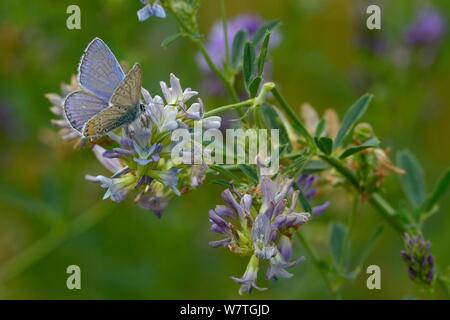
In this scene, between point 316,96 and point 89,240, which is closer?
point 89,240

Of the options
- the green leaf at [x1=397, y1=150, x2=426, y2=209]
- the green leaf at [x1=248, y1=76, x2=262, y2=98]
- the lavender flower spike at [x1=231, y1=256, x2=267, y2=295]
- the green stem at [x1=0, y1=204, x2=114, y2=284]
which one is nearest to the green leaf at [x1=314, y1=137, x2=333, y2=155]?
the green leaf at [x1=248, y1=76, x2=262, y2=98]

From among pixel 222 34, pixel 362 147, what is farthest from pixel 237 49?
pixel 222 34

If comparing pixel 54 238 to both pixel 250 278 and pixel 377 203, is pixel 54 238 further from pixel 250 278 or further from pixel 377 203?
pixel 250 278

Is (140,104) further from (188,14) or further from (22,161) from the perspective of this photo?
(22,161)

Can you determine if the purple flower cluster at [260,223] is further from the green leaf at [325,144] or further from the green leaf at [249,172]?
the green leaf at [325,144]

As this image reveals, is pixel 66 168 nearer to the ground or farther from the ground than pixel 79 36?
nearer to the ground

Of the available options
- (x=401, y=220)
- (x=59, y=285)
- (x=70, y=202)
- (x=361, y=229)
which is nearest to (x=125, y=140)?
(x=401, y=220)

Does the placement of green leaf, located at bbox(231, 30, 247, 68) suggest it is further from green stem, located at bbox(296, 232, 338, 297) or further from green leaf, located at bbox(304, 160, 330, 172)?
green stem, located at bbox(296, 232, 338, 297)
